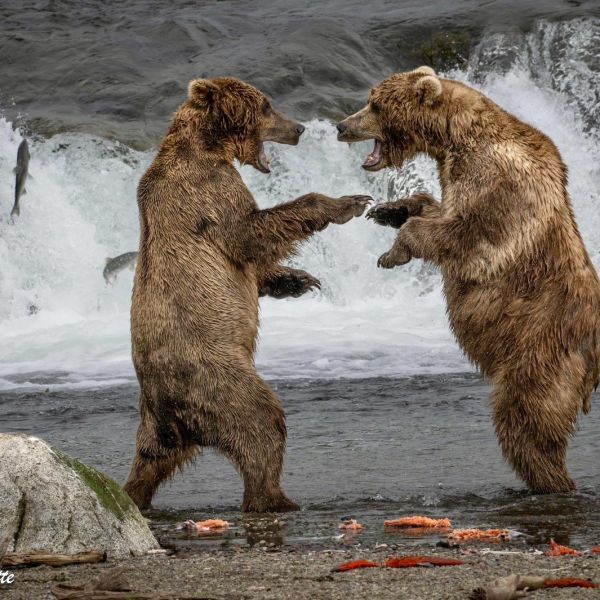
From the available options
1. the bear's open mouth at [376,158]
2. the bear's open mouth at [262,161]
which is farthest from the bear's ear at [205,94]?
the bear's open mouth at [376,158]

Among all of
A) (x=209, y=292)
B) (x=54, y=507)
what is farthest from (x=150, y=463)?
(x=54, y=507)

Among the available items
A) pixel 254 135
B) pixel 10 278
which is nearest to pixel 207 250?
pixel 254 135

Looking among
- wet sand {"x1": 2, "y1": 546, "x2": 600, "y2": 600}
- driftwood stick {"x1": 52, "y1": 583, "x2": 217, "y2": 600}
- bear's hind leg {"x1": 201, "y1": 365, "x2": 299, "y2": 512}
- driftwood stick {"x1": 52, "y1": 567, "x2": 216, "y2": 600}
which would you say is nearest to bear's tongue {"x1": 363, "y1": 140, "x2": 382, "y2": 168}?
bear's hind leg {"x1": 201, "y1": 365, "x2": 299, "y2": 512}

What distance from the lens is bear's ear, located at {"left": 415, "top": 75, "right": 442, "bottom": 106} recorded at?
323 inches

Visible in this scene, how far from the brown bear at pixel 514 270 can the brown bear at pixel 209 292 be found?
0.62 metres

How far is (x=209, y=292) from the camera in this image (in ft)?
25.0

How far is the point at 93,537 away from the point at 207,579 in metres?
0.78

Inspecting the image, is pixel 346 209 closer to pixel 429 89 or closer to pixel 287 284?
pixel 287 284

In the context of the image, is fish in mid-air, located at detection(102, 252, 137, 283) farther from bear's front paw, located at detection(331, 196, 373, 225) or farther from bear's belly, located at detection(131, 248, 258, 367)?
bear's belly, located at detection(131, 248, 258, 367)

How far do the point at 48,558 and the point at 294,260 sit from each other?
13144mm

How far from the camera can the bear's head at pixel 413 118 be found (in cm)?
819

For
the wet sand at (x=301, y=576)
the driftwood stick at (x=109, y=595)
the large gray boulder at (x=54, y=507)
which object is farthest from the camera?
the large gray boulder at (x=54, y=507)

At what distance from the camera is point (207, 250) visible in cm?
774

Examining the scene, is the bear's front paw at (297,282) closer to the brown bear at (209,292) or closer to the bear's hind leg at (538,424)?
the brown bear at (209,292)
